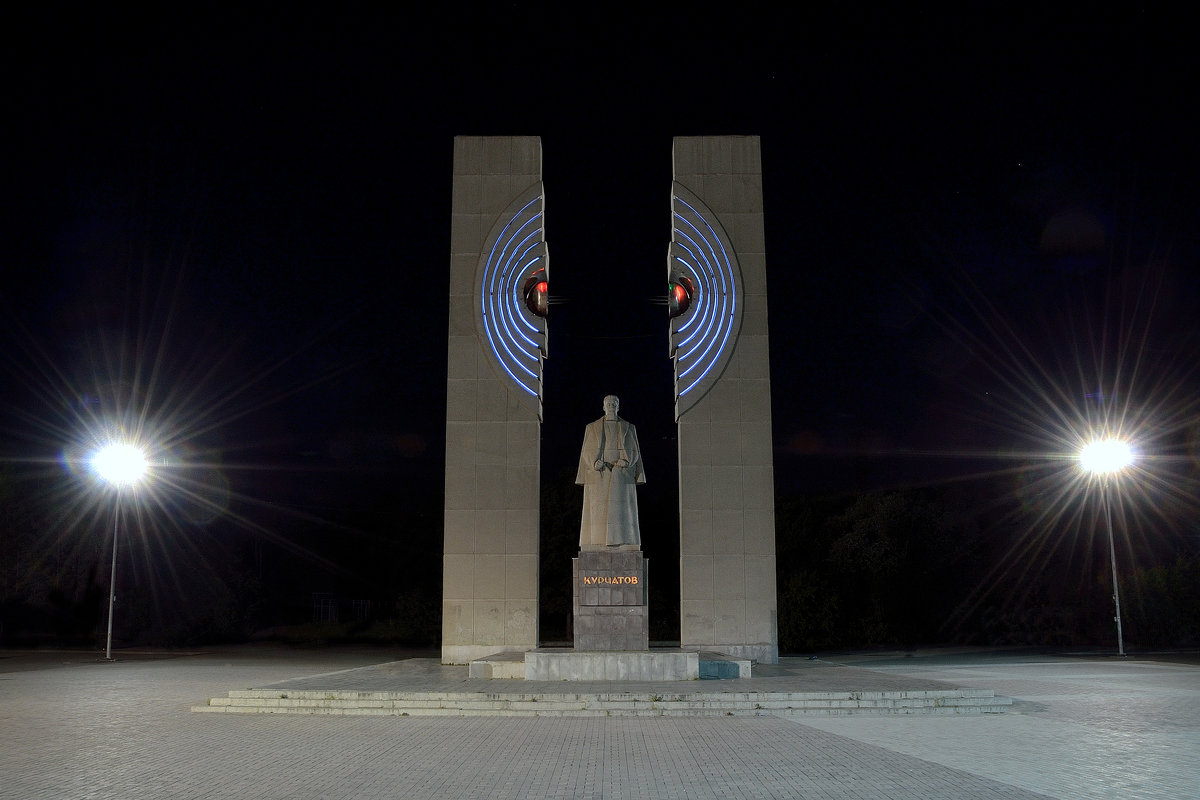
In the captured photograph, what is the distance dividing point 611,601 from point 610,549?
801 millimetres

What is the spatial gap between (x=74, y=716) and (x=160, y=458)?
23.0 m

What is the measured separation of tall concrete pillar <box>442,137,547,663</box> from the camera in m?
17.1

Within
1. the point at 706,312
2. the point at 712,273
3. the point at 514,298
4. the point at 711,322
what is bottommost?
the point at 711,322

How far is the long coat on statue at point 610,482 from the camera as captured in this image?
48.0 ft

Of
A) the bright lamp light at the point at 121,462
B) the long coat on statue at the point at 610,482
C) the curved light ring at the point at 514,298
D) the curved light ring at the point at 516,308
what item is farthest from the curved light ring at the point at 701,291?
the bright lamp light at the point at 121,462

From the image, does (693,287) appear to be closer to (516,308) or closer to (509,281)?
(516,308)

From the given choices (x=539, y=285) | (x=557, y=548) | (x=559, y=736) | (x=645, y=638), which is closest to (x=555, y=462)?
(x=557, y=548)

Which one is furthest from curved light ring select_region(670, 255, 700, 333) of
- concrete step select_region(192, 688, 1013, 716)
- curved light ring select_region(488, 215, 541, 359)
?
concrete step select_region(192, 688, 1013, 716)

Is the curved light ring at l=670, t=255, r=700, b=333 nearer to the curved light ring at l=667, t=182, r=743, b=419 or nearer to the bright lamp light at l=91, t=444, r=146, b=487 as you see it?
the curved light ring at l=667, t=182, r=743, b=419

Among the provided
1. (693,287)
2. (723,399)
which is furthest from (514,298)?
(723,399)

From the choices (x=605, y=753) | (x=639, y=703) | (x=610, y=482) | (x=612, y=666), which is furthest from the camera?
(x=610, y=482)

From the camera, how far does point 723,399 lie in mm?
17922

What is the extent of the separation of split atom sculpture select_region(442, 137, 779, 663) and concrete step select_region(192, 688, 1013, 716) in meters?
5.76

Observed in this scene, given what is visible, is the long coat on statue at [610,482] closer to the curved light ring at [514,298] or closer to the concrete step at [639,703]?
Result: the curved light ring at [514,298]
